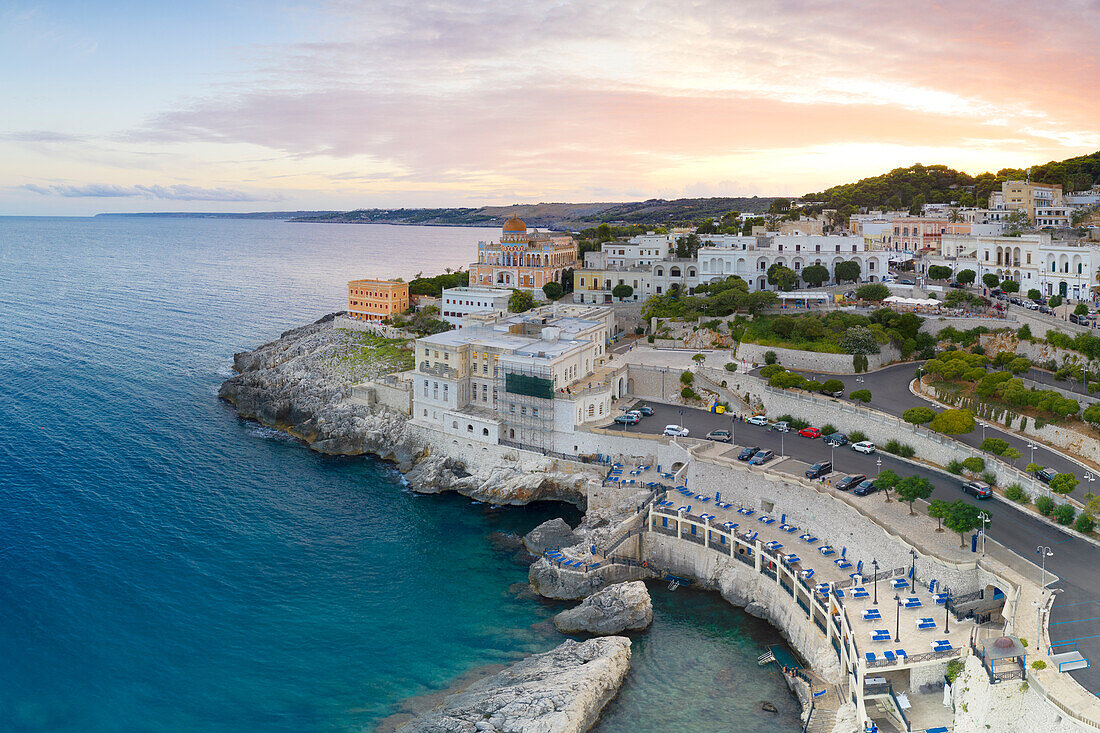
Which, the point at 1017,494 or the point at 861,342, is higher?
the point at 861,342

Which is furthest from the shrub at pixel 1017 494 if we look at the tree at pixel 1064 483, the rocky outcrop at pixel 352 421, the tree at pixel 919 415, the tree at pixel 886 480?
the rocky outcrop at pixel 352 421

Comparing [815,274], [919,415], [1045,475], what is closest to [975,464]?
[1045,475]

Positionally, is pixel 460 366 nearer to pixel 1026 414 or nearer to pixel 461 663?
pixel 461 663

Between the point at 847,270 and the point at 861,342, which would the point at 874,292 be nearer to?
the point at 847,270

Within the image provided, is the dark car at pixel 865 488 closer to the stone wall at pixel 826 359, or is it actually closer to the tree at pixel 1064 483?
the tree at pixel 1064 483

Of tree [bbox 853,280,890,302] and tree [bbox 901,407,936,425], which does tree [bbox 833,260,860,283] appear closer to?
tree [bbox 853,280,890,302]

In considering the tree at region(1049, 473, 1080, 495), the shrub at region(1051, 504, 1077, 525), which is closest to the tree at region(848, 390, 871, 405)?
the tree at region(1049, 473, 1080, 495)
